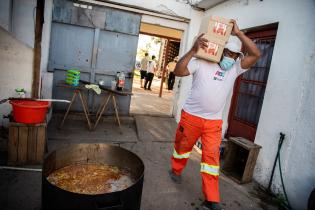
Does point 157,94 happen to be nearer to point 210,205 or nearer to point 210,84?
point 210,84

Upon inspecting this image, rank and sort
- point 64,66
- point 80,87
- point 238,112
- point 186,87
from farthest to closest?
1. point 186,87
2. point 64,66
3. point 80,87
4. point 238,112

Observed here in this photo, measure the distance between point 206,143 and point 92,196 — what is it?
2076 mm

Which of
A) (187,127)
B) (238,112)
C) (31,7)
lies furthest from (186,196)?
(31,7)

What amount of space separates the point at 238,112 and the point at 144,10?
3869 millimetres

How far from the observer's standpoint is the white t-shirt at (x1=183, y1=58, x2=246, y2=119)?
3.45 m

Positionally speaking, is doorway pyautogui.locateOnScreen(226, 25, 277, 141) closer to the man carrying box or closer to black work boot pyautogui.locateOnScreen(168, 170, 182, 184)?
the man carrying box

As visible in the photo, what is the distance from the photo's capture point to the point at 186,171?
4.71 meters

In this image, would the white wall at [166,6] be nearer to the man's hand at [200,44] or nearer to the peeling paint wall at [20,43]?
the peeling paint wall at [20,43]

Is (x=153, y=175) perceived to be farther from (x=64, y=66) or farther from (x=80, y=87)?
(x=64, y=66)

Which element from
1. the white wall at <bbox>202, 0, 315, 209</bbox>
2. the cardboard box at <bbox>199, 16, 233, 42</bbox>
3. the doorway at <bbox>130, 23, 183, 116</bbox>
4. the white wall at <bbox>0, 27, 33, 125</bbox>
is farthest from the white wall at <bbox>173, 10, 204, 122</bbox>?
the white wall at <bbox>0, 27, 33, 125</bbox>

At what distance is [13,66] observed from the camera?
5074mm

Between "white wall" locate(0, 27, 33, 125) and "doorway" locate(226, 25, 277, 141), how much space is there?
4.60 m

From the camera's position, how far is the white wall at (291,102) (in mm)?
3695

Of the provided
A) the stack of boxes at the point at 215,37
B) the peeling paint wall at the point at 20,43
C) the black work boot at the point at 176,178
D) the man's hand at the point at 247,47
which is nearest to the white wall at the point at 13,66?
the peeling paint wall at the point at 20,43
